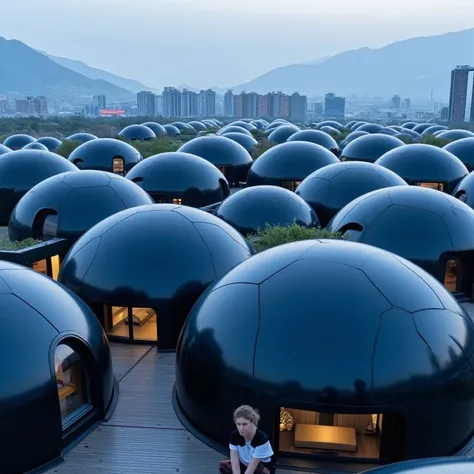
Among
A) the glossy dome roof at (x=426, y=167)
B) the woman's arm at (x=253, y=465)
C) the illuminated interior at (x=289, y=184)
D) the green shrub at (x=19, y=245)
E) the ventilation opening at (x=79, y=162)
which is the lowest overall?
the green shrub at (x=19, y=245)

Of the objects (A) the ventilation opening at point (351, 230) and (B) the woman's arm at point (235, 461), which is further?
(A) the ventilation opening at point (351, 230)

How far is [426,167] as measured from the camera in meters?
32.1

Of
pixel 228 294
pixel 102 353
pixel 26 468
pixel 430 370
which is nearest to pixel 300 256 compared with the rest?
pixel 228 294

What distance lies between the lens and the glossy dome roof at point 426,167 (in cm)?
3197

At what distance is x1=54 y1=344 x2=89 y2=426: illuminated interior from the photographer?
432 inches

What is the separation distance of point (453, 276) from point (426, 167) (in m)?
13.0

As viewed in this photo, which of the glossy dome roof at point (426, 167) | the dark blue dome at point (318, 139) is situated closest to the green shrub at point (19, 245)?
the glossy dome roof at point (426, 167)

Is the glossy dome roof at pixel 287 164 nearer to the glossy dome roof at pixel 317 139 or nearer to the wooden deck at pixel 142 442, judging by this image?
the glossy dome roof at pixel 317 139

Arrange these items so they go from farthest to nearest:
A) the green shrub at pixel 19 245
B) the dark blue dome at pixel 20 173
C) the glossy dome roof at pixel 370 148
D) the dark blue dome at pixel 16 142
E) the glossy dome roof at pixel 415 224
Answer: the dark blue dome at pixel 16 142 < the glossy dome roof at pixel 370 148 < the dark blue dome at pixel 20 173 < the green shrub at pixel 19 245 < the glossy dome roof at pixel 415 224

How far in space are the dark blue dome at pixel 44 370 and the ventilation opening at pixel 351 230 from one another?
1058 cm

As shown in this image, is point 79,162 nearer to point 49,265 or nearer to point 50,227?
point 50,227

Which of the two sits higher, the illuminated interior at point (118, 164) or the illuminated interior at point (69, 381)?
the illuminated interior at point (118, 164)

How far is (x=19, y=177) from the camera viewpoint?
1182 inches

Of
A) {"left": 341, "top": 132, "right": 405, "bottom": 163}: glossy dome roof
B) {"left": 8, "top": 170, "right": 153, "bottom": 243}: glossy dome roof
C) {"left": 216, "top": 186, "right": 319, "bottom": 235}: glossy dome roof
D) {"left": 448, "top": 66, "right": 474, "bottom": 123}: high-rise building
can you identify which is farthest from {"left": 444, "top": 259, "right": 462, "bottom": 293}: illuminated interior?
{"left": 448, "top": 66, "right": 474, "bottom": 123}: high-rise building
